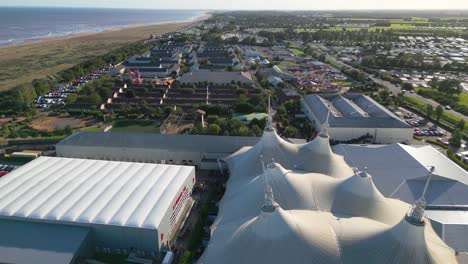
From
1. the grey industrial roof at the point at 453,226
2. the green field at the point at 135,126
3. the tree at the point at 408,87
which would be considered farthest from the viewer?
the tree at the point at 408,87

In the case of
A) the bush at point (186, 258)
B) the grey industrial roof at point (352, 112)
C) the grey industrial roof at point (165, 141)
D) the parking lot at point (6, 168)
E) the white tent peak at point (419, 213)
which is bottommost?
the bush at point (186, 258)

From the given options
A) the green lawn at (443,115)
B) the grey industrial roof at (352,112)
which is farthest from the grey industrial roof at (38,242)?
the green lawn at (443,115)

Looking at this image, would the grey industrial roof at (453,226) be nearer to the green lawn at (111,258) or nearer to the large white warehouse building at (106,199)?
the large white warehouse building at (106,199)

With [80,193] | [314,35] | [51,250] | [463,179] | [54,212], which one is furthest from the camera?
[314,35]

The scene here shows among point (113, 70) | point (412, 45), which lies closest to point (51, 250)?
point (113, 70)

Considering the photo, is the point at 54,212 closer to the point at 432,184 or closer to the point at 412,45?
the point at 432,184

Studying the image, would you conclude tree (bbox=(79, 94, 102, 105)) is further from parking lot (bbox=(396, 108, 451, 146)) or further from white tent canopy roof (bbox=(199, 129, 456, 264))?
parking lot (bbox=(396, 108, 451, 146))
